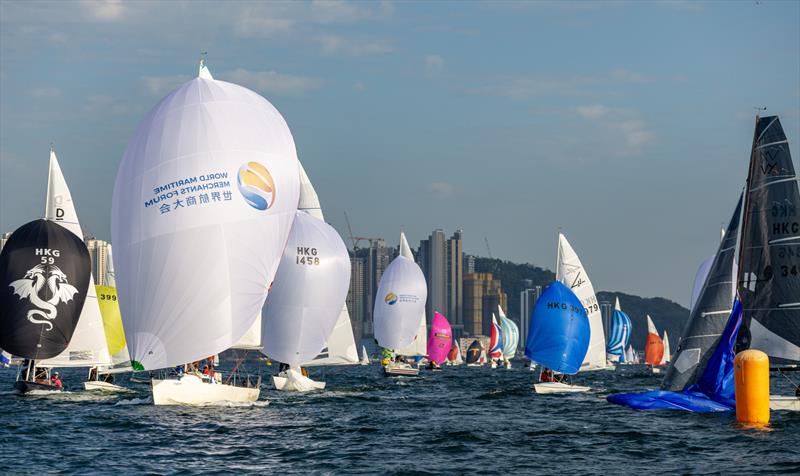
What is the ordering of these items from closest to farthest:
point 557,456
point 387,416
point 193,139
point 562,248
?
point 557,456, point 193,139, point 387,416, point 562,248

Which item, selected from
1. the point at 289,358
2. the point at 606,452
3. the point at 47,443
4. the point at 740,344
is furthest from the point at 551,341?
the point at 47,443

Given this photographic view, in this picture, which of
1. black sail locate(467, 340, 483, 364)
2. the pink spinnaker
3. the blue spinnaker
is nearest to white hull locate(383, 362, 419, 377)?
the blue spinnaker

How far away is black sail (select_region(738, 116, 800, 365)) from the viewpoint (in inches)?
1280

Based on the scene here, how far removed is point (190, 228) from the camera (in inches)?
1209

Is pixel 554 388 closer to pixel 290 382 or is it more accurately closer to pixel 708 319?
pixel 290 382

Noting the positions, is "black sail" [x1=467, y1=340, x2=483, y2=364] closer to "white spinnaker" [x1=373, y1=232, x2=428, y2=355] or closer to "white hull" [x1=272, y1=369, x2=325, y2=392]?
"white spinnaker" [x1=373, y1=232, x2=428, y2=355]

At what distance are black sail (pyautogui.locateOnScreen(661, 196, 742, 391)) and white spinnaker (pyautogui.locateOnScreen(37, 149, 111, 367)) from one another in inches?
825

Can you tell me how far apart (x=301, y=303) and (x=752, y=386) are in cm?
2027

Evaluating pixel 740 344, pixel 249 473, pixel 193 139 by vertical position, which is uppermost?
pixel 193 139

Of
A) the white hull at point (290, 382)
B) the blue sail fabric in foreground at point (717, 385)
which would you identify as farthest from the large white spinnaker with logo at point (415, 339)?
the blue sail fabric in foreground at point (717, 385)

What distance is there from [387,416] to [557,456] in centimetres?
1111

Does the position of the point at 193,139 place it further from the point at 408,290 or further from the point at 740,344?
the point at 408,290

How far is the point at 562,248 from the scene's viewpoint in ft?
193

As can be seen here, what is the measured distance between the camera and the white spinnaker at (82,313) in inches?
1695
